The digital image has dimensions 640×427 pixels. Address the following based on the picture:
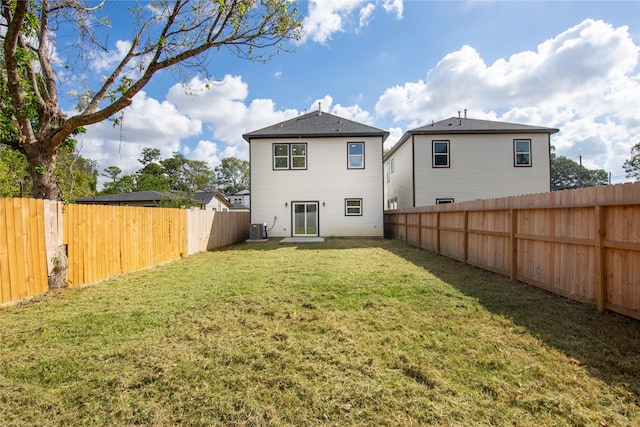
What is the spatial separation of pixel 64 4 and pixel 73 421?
280 inches

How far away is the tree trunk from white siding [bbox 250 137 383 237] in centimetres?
1025

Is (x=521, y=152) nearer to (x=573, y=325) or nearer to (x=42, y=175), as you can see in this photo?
(x=573, y=325)

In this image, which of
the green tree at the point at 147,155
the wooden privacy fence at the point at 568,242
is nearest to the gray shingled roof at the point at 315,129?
the wooden privacy fence at the point at 568,242

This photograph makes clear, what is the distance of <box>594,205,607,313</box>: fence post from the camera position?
151 inches

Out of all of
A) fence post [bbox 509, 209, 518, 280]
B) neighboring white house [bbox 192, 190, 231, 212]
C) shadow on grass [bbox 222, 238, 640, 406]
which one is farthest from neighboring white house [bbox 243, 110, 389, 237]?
neighboring white house [bbox 192, 190, 231, 212]

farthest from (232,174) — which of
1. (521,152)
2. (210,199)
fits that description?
(521,152)

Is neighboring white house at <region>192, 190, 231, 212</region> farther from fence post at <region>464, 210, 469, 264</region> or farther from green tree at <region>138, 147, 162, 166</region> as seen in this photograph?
fence post at <region>464, 210, 469, 264</region>

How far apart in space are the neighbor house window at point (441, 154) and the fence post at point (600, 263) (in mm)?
12431

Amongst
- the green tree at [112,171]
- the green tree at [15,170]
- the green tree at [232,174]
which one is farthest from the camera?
the green tree at [232,174]

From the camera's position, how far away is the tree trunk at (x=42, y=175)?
18.0ft

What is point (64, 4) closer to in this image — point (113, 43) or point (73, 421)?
point (113, 43)

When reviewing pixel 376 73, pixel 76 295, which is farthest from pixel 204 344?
pixel 376 73

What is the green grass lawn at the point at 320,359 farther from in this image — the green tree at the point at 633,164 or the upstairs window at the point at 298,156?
the green tree at the point at 633,164

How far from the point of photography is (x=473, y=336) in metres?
3.29
